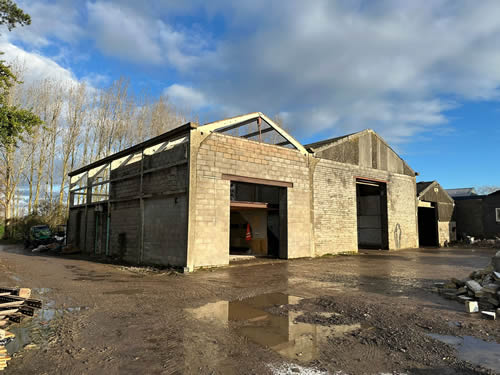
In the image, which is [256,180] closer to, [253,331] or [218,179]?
[218,179]

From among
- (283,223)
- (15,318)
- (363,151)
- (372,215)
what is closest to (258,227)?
(283,223)

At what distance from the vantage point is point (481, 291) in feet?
21.9

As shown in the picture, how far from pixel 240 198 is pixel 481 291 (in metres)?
15.7

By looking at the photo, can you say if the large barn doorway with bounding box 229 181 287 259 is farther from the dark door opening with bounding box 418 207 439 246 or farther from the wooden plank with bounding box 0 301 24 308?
the dark door opening with bounding box 418 207 439 246

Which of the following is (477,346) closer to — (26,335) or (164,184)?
(26,335)

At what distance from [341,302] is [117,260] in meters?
12.9

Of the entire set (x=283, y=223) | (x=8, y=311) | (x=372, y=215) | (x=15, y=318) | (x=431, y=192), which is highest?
(x=431, y=192)

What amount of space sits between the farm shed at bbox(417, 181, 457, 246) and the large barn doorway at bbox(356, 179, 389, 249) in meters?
5.99

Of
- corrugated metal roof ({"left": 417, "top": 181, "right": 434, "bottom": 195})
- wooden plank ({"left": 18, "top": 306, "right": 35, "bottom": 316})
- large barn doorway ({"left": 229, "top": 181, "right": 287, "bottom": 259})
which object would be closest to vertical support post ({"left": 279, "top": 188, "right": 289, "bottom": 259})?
A: large barn doorway ({"left": 229, "top": 181, "right": 287, "bottom": 259})

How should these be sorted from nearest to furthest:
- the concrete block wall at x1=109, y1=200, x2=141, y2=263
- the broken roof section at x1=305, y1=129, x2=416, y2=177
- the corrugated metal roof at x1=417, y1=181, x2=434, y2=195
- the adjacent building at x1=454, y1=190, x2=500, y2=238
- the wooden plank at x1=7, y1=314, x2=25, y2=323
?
the wooden plank at x1=7, y1=314, x2=25, y2=323 < the concrete block wall at x1=109, y1=200, x2=141, y2=263 < the broken roof section at x1=305, y1=129, x2=416, y2=177 < the corrugated metal roof at x1=417, y1=181, x2=434, y2=195 < the adjacent building at x1=454, y1=190, x2=500, y2=238

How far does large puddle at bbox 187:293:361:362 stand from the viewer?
439 centimetres

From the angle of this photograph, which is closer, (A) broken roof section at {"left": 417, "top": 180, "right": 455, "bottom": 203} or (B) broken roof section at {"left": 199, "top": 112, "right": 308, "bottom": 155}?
(B) broken roof section at {"left": 199, "top": 112, "right": 308, "bottom": 155}

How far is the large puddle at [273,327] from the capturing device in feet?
14.4

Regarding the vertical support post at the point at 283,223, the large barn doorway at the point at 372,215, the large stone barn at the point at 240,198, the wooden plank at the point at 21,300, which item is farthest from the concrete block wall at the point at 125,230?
the large barn doorway at the point at 372,215
